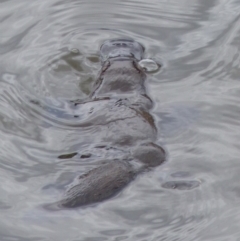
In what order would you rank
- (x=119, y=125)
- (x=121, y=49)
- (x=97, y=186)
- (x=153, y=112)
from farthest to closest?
1. (x=121, y=49)
2. (x=153, y=112)
3. (x=119, y=125)
4. (x=97, y=186)

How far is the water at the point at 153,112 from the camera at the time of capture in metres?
4.41

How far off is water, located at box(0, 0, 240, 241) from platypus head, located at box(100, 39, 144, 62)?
0.29 ft

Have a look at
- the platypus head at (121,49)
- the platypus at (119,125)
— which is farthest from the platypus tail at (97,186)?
the platypus head at (121,49)

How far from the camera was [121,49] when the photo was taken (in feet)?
20.3

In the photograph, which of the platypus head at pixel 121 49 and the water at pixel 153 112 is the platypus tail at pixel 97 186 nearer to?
the water at pixel 153 112

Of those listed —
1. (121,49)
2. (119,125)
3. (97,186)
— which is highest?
(121,49)

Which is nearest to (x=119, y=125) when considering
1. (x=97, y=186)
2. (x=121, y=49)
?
(x=97, y=186)

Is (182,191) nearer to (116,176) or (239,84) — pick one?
(116,176)

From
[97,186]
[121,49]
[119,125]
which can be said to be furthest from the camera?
[121,49]

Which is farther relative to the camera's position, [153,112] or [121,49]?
[121,49]

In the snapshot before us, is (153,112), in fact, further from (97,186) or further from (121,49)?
(97,186)

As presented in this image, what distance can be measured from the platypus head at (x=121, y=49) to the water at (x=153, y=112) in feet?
0.29

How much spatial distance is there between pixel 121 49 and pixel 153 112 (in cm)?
85

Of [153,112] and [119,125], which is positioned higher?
[153,112]
